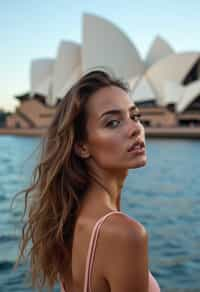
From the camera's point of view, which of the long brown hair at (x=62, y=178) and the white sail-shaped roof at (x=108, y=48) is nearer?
the long brown hair at (x=62, y=178)

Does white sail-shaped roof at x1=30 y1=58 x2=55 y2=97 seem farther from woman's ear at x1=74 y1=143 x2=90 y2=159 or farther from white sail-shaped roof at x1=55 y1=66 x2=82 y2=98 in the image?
woman's ear at x1=74 y1=143 x2=90 y2=159

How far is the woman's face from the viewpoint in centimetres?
71

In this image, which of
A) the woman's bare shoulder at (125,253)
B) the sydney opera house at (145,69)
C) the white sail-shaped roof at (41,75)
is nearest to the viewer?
the woman's bare shoulder at (125,253)

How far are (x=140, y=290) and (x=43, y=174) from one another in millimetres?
292

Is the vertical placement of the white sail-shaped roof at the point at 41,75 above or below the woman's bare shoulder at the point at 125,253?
above

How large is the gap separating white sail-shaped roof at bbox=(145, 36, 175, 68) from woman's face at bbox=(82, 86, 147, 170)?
30.8m

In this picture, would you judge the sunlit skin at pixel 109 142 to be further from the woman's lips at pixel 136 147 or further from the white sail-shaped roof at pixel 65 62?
the white sail-shaped roof at pixel 65 62

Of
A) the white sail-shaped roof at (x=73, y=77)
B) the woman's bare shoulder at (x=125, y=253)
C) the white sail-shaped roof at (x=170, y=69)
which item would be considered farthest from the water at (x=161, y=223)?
the white sail-shaped roof at (x=73, y=77)

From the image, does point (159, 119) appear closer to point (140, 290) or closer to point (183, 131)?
point (183, 131)

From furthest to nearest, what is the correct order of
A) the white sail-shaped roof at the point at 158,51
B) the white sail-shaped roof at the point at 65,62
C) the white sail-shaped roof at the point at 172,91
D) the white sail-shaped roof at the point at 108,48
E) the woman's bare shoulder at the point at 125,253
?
the white sail-shaped roof at the point at 65,62, the white sail-shaped roof at the point at 158,51, the white sail-shaped roof at the point at 172,91, the white sail-shaped roof at the point at 108,48, the woman's bare shoulder at the point at 125,253

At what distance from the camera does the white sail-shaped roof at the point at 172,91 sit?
29.4 m

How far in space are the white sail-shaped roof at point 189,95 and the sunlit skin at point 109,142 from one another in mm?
28806

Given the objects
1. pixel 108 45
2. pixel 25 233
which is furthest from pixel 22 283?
pixel 108 45

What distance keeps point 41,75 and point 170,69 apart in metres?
10.2
